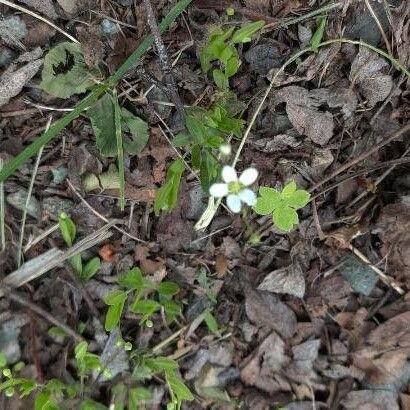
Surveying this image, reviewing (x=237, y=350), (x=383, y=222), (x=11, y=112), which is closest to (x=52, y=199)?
(x=11, y=112)

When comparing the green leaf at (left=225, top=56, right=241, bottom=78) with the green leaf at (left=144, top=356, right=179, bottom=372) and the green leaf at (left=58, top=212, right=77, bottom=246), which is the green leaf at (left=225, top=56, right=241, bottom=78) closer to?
the green leaf at (left=58, top=212, right=77, bottom=246)

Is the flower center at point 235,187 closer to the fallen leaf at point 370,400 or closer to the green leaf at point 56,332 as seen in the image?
the green leaf at point 56,332

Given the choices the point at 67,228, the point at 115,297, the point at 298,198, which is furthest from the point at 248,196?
the point at 67,228

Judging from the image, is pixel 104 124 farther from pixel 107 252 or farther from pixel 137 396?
pixel 137 396

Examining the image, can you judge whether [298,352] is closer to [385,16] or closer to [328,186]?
[328,186]

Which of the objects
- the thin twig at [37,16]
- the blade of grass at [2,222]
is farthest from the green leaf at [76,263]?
the thin twig at [37,16]
